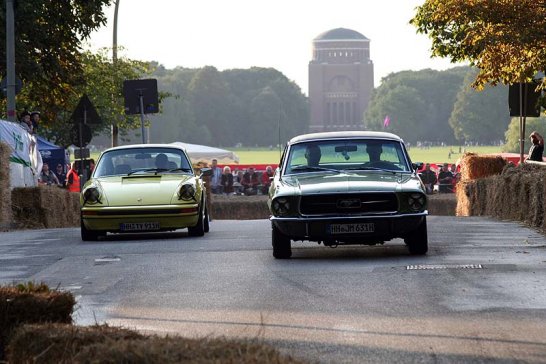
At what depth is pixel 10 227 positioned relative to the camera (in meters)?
24.7

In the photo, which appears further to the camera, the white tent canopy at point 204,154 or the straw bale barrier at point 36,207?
the white tent canopy at point 204,154

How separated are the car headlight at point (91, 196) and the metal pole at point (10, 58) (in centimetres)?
1412

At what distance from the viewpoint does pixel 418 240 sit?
15680 mm

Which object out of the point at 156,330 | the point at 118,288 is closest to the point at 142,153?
the point at 118,288

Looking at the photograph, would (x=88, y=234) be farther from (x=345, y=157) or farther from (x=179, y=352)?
(x=179, y=352)

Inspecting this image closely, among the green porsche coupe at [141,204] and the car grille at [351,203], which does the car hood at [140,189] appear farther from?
the car grille at [351,203]

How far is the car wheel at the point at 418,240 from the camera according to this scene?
15.6 m

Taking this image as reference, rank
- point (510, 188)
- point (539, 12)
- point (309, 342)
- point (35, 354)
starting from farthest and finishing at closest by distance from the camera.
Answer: point (539, 12) < point (510, 188) < point (309, 342) < point (35, 354)

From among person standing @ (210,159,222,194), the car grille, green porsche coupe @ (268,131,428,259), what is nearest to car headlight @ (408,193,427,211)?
green porsche coupe @ (268,131,428,259)

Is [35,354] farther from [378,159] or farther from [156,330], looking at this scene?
[378,159]

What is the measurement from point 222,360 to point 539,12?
78.9 ft

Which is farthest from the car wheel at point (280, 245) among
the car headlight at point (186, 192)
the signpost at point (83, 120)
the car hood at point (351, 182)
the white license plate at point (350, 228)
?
the signpost at point (83, 120)

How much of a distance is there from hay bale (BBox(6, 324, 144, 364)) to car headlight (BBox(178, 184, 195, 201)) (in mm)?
12721

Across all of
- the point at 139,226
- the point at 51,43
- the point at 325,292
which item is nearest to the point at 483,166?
the point at 51,43
